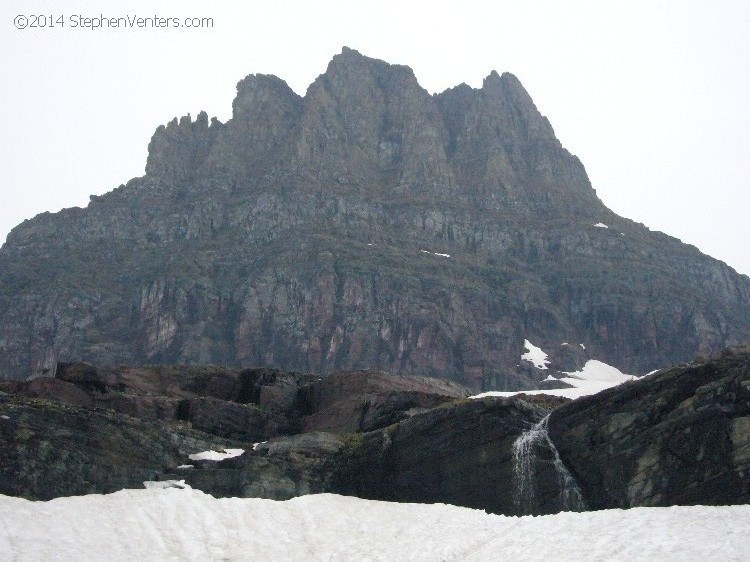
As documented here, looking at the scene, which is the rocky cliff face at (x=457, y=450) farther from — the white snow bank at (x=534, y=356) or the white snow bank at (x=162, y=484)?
the white snow bank at (x=534, y=356)

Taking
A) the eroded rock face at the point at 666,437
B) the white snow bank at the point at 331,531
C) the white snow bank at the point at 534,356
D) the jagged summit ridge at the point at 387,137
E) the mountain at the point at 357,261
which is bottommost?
the white snow bank at the point at 331,531

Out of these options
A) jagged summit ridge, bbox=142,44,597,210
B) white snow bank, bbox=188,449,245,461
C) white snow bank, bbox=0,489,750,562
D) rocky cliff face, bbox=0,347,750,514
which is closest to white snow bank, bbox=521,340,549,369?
jagged summit ridge, bbox=142,44,597,210

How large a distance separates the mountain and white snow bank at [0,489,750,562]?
79661mm

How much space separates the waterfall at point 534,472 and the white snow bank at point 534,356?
86.3 meters

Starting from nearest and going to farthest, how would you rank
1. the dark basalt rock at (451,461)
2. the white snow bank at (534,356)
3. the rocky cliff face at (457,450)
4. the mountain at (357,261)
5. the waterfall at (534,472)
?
the rocky cliff face at (457,450) → the waterfall at (534,472) → the dark basalt rock at (451,461) → the mountain at (357,261) → the white snow bank at (534,356)

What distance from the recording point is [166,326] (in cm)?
11744

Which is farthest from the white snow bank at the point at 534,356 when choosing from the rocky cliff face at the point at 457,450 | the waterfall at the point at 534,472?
the waterfall at the point at 534,472

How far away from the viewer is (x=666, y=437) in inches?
1164

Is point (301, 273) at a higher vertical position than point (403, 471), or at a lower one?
higher

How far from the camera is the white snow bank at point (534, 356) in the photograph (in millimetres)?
120250

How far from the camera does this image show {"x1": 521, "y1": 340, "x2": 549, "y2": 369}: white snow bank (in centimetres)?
12025

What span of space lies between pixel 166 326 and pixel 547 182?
85.8m

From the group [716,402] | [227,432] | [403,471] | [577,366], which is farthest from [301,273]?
[716,402]

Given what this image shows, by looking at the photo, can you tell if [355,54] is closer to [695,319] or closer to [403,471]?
[695,319]
